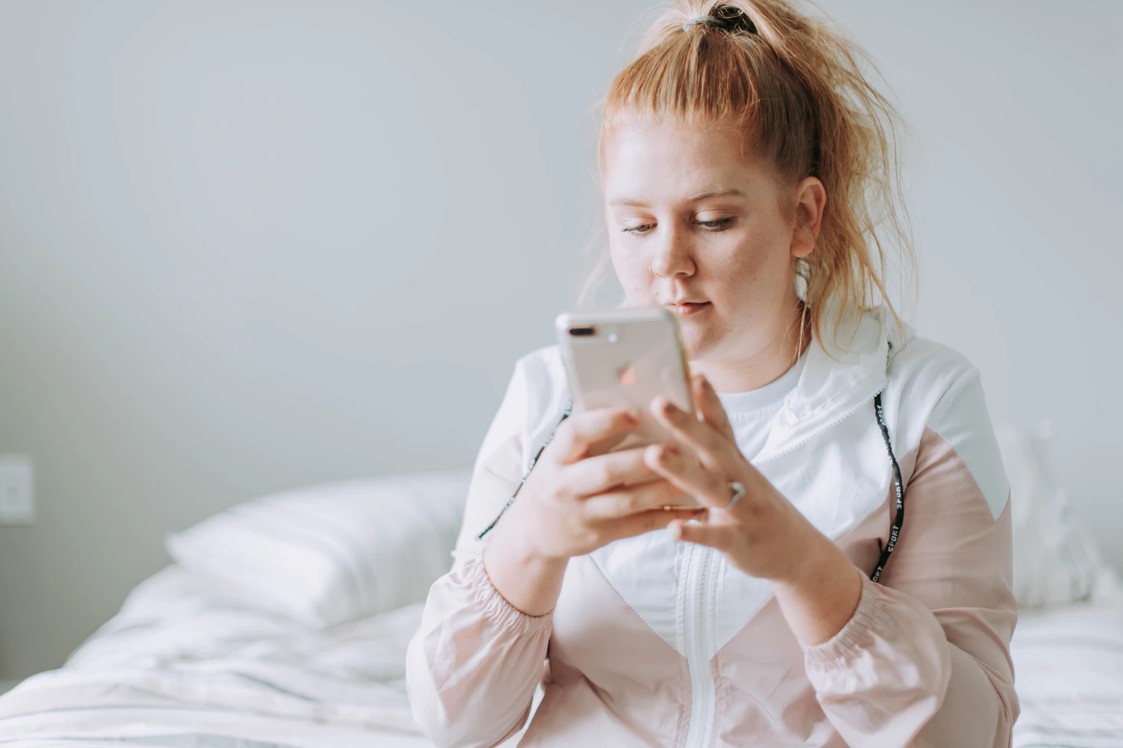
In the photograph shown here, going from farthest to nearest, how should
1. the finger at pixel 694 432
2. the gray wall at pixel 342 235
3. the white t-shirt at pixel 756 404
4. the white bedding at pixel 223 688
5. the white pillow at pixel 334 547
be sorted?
the gray wall at pixel 342 235, the white pillow at pixel 334 547, the white bedding at pixel 223 688, the white t-shirt at pixel 756 404, the finger at pixel 694 432

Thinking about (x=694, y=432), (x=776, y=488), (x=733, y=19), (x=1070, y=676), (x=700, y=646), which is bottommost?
(x=1070, y=676)

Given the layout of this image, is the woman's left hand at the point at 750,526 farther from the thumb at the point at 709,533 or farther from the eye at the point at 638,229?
the eye at the point at 638,229

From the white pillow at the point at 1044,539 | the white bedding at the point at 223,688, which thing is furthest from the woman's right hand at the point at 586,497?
the white pillow at the point at 1044,539

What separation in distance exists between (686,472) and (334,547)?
1122 millimetres

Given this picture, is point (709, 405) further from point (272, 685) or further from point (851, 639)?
point (272, 685)

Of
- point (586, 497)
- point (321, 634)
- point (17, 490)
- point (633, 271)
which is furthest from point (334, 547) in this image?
point (586, 497)

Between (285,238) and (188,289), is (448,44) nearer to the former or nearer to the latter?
(285,238)

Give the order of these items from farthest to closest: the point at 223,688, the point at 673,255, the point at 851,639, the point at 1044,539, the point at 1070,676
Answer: the point at 1044,539
the point at 1070,676
the point at 223,688
the point at 673,255
the point at 851,639

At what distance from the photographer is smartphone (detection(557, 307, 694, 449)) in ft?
2.30

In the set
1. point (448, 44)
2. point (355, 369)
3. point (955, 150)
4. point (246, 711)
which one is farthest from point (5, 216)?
point (955, 150)

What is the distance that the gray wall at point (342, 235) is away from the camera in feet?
6.89

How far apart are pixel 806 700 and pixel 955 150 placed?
1424 millimetres

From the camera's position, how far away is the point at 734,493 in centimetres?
73

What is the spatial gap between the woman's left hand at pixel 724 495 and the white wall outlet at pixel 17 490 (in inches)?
70.0
